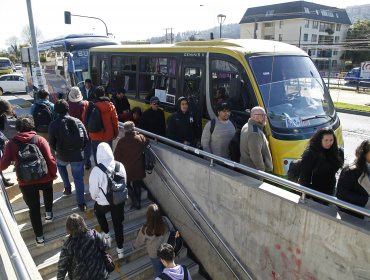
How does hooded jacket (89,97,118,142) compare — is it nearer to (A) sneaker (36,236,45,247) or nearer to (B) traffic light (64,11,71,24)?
(A) sneaker (36,236,45,247)

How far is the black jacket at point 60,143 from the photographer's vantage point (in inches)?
214

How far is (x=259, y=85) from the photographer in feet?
19.3

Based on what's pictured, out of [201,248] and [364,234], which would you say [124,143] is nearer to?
[201,248]

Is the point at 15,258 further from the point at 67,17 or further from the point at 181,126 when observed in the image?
the point at 67,17

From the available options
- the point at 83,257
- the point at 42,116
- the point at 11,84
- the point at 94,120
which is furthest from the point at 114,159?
the point at 11,84

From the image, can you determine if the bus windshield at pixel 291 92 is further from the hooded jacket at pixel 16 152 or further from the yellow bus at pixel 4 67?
the yellow bus at pixel 4 67

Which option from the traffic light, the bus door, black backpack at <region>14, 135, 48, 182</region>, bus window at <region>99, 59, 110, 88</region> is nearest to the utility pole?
bus window at <region>99, 59, 110, 88</region>

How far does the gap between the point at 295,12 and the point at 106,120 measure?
5925 centimetres

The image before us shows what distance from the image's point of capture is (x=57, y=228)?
5.89 metres

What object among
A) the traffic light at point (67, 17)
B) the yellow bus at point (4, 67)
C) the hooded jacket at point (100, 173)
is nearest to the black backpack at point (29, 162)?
the hooded jacket at point (100, 173)

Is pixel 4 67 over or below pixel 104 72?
below

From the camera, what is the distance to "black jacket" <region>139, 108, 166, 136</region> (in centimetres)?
708

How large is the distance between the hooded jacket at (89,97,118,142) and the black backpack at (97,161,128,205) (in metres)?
1.85

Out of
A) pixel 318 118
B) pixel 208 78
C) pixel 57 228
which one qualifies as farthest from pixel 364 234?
pixel 57 228
